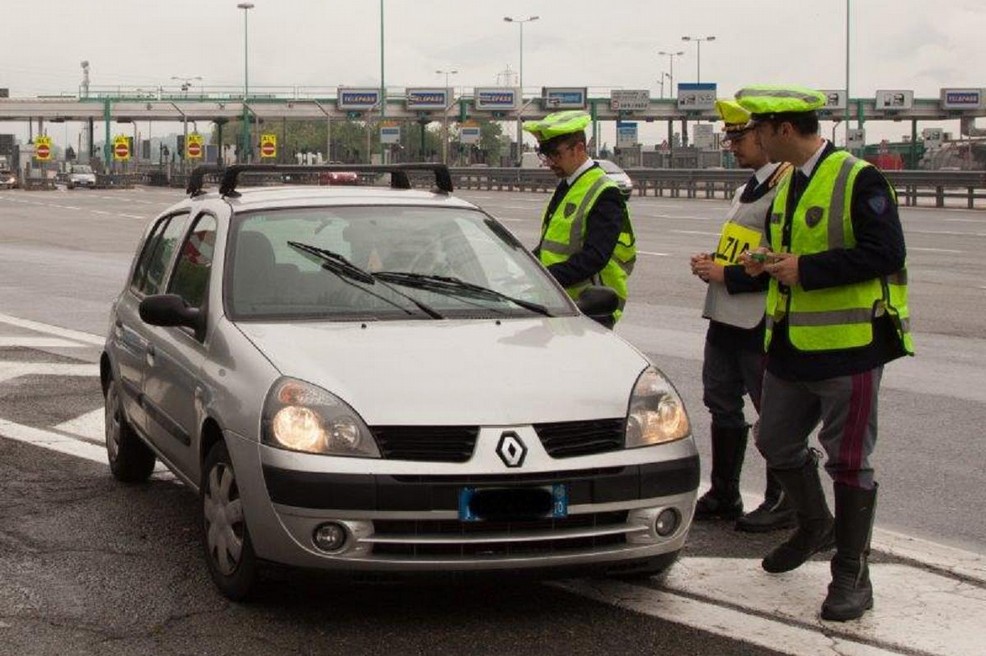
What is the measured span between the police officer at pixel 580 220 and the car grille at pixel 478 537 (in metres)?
2.08

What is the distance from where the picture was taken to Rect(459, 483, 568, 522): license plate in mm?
4742

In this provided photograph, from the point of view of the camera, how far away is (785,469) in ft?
18.2

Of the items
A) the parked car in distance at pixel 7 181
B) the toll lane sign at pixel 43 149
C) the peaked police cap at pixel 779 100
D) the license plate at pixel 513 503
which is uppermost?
the toll lane sign at pixel 43 149

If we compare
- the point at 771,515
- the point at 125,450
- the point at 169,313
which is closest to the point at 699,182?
the point at 125,450

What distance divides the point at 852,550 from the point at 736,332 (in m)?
1.40

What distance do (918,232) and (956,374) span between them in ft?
60.6

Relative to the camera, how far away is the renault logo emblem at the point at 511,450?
4750 millimetres

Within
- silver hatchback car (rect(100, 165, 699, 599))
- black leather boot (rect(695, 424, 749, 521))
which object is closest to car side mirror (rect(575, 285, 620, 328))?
silver hatchback car (rect(100, 165, 699, 599))

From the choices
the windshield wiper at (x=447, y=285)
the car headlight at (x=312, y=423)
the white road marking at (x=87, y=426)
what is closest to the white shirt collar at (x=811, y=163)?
the windshield wiper at (x=447, y=285)

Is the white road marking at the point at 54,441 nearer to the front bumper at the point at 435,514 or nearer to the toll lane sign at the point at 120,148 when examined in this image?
the front bumper at the point at 435,514

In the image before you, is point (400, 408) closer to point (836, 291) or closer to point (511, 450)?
point (511, 450)

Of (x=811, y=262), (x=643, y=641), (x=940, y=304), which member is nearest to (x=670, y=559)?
(x=643, y=641)

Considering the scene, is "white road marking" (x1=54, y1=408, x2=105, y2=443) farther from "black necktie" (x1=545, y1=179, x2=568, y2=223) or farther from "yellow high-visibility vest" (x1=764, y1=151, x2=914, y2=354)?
"yellow high-visibility vest" (x1=764, y1=151, x2=914, y2=354)

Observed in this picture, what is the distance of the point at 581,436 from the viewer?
16.1 ft
